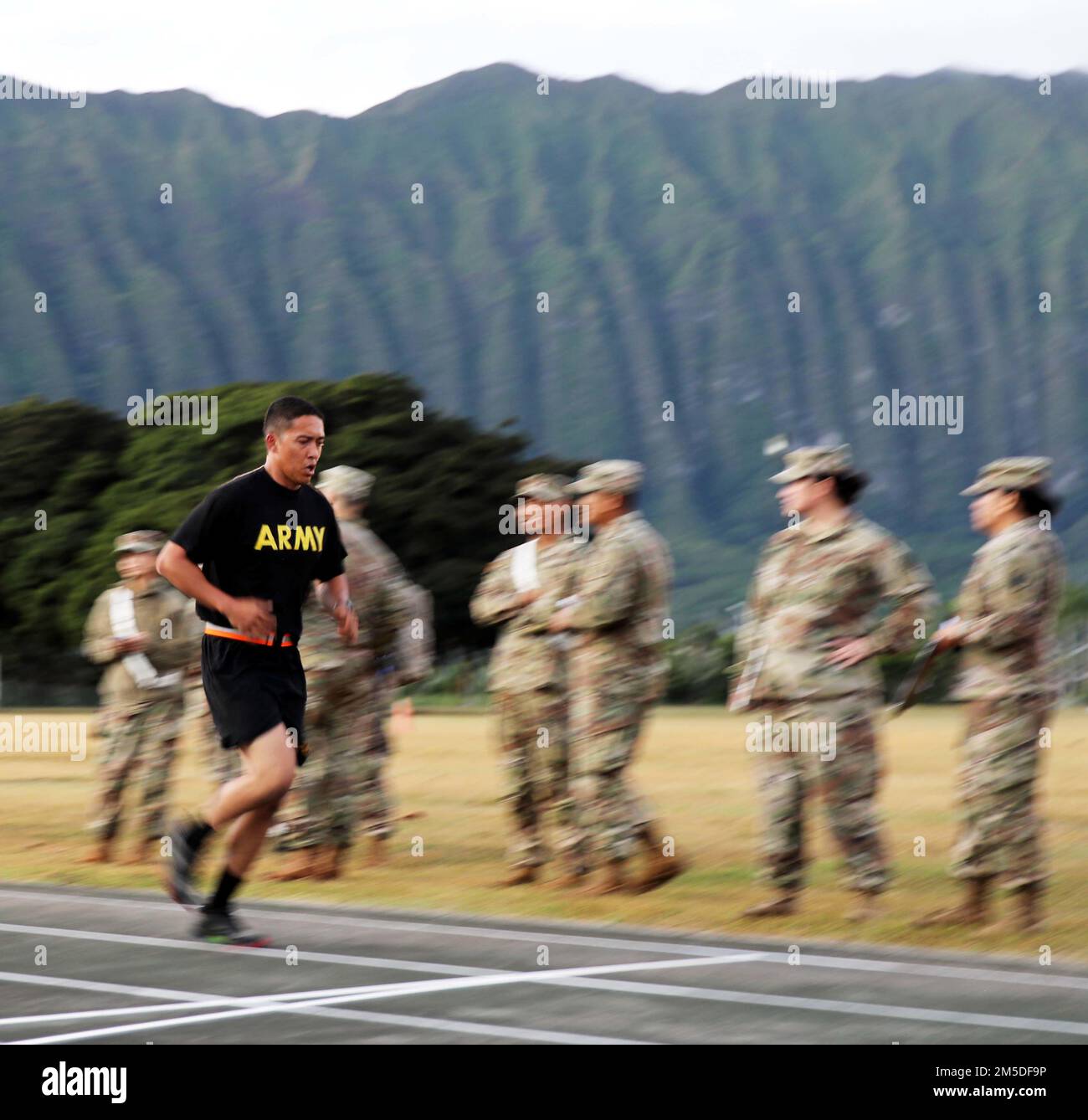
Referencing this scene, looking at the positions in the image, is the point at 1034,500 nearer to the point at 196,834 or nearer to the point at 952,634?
the point at 952,634

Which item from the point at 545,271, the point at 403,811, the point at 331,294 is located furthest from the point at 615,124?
the point at 403,811

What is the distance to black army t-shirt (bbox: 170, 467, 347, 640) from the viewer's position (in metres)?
8.66

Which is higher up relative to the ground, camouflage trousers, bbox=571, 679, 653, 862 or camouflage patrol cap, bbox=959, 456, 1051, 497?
camouflage patrol cap, bbox=959, 456, 1051, 497

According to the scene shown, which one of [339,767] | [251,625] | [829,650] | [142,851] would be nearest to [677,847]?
[339,767]

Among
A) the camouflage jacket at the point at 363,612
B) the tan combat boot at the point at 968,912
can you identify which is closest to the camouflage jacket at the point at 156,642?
the camouflage jacket at the point at 363,612

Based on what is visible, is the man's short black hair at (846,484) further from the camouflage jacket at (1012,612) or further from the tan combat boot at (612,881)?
the tan combat boot at (612,881)

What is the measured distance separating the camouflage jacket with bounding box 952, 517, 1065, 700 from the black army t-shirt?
8.79ft

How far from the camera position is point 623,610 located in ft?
35.2

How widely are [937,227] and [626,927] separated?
169570 millimetres

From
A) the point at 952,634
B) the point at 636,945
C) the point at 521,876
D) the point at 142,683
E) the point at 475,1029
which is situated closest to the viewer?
the point at 475,1029

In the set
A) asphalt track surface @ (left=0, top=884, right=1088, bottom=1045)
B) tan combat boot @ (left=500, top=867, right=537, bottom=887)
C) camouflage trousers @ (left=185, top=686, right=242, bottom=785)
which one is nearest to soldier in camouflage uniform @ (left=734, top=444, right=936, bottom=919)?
asphalt track surface @ (left=0, top=884, right=1088, bottom=1045)

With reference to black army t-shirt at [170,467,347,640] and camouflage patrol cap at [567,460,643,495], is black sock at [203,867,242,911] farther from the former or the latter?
camouflage patrol cap at [567,460,643,495]

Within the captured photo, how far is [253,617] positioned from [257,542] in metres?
0.31
